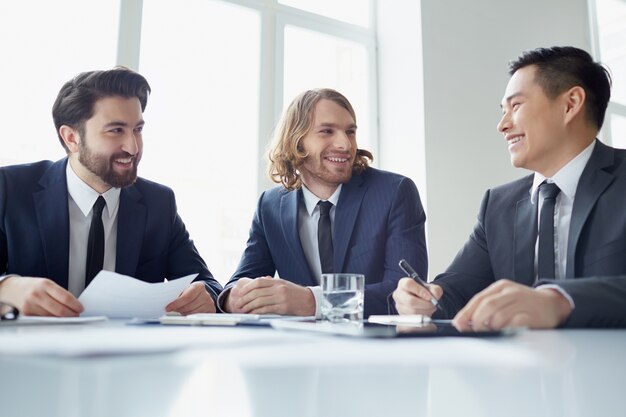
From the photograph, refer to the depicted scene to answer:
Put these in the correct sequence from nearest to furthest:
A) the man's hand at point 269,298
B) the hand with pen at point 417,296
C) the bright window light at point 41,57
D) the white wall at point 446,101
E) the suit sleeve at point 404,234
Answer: the hand with pen at point 417,296 < the man's hand at point 269,298 < the suit sleeve at point 404,234 < the bright window light at point 41,57 < the white wall at point 446,101

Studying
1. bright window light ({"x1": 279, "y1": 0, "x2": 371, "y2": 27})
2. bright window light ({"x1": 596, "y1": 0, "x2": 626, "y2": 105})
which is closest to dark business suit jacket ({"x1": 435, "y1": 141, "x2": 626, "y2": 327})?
bright window light ({"x1": 279, "y1": 0, "x2": 371, "y2": 27})

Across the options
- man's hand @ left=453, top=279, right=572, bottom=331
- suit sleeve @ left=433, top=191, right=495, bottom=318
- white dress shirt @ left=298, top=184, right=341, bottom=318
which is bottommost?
man's hand @ left=453, top=279, right=572, bottom=331

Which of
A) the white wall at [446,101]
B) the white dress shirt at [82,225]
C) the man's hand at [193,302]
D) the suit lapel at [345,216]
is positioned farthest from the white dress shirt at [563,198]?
the white wall at [446,101]

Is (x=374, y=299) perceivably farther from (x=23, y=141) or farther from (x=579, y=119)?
(x=23, y=141)

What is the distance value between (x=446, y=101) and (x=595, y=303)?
347cm

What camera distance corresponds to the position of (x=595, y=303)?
3.11ft

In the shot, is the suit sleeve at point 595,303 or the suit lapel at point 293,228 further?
the suit lapel at point 293,228

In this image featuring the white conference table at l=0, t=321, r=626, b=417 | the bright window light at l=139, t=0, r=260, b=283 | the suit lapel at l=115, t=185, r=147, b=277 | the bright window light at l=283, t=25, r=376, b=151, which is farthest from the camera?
the bright window light at l=283, t=25, r=376, b=151

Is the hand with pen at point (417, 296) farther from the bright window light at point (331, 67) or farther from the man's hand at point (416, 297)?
the bright window light at point (331, 67)

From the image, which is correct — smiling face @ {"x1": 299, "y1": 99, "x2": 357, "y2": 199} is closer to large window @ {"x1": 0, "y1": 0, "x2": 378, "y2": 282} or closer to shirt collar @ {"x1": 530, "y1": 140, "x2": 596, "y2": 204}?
shirt collar @ {"x1": 530, "y1": 140, "x2": 596, "y2": 204}

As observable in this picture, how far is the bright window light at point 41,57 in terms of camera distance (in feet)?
10.3

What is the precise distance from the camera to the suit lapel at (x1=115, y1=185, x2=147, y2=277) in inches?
76.6

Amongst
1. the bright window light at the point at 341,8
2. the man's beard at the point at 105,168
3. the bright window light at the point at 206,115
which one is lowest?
the man's beard at the point at 105,168

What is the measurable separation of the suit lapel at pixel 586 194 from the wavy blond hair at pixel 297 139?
963 millimetres
